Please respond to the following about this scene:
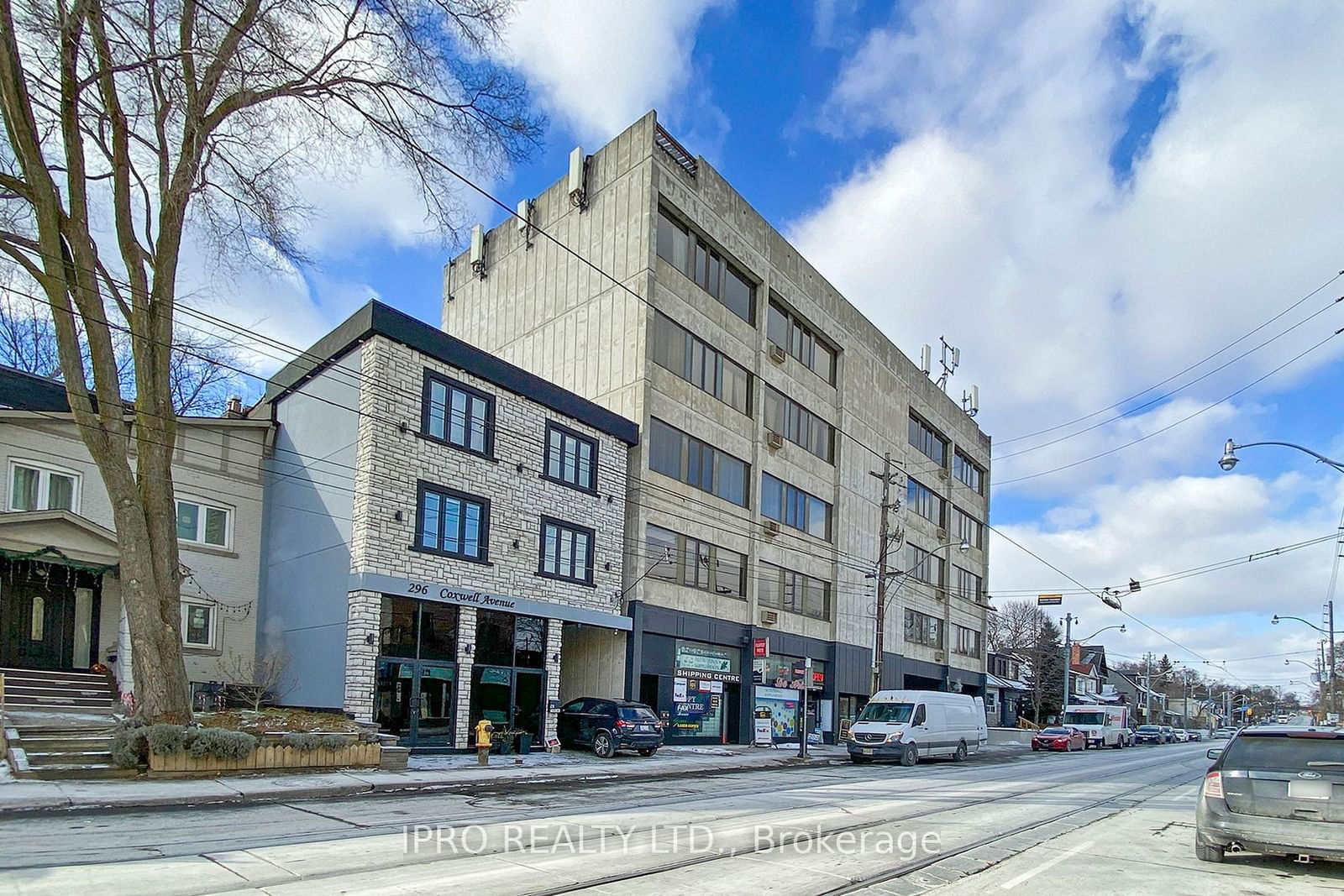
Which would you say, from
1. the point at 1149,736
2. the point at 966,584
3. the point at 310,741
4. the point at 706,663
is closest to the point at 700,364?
the point at 706,663

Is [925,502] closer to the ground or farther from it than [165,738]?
farther from it

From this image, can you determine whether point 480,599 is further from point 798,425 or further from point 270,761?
point 798,425

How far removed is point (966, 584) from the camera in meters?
57.2

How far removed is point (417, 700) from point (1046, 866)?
52.2ft

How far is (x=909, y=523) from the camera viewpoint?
48.6 m

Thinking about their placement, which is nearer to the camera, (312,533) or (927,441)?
(312,533)

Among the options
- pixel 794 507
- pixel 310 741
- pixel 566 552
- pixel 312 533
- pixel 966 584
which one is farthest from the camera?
pixel 966 584

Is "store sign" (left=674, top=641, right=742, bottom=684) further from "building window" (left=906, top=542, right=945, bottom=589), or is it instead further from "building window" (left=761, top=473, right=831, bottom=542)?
"building window" (left=906, top=542, right=945, bottom=589)

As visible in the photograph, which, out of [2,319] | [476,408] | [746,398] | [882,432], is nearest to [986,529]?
[882,432]

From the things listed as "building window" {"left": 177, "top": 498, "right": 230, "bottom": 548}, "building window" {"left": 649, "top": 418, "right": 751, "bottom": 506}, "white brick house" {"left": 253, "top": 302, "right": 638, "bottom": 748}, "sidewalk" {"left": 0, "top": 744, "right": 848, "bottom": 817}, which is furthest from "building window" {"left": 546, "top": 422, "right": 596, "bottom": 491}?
"building window" {"left": 177, "top": 498, "right": 230, "bottom": 548}

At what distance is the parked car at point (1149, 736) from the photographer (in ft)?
222

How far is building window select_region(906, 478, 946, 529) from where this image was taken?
4931cm

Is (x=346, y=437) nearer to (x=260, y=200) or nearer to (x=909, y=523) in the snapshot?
(x=260, y=200)

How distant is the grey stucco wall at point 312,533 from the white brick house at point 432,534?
0.07 meters
